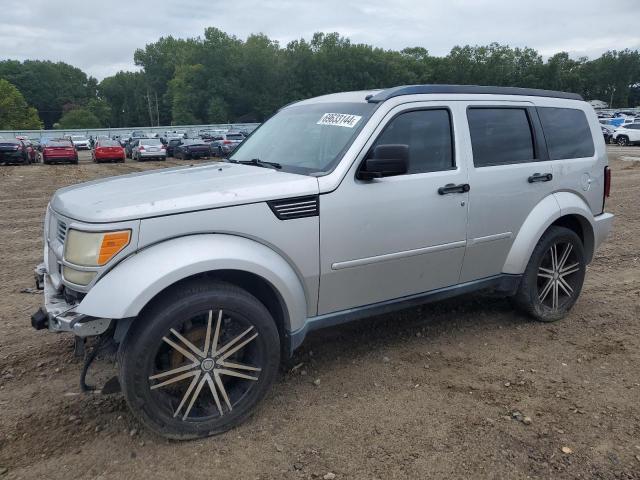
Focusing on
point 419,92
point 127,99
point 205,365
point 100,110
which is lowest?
point 205,365

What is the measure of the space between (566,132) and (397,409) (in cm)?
304

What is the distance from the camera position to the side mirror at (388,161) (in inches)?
130

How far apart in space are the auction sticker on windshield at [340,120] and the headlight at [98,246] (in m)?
1.70

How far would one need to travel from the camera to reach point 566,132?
4.77 metres

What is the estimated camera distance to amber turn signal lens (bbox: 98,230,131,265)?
275 centimetres

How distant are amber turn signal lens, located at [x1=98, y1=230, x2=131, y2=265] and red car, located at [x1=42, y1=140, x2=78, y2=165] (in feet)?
96.1

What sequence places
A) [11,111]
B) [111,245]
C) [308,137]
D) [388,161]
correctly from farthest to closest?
[11,111]
[308,137]
[388,161]
[111,245]

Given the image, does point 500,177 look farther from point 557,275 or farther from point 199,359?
point 199,359

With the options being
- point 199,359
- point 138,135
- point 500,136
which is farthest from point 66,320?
point 138,135

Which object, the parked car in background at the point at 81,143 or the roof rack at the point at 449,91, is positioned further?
the parked car in background at the point at 81,143

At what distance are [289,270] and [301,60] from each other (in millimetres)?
101896

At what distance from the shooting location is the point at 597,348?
4262 mm

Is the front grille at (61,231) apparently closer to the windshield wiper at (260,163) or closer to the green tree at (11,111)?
the windshield wiper at (260,163)

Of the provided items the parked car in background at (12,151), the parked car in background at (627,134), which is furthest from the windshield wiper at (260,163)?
the parked car in background at (627,134)
